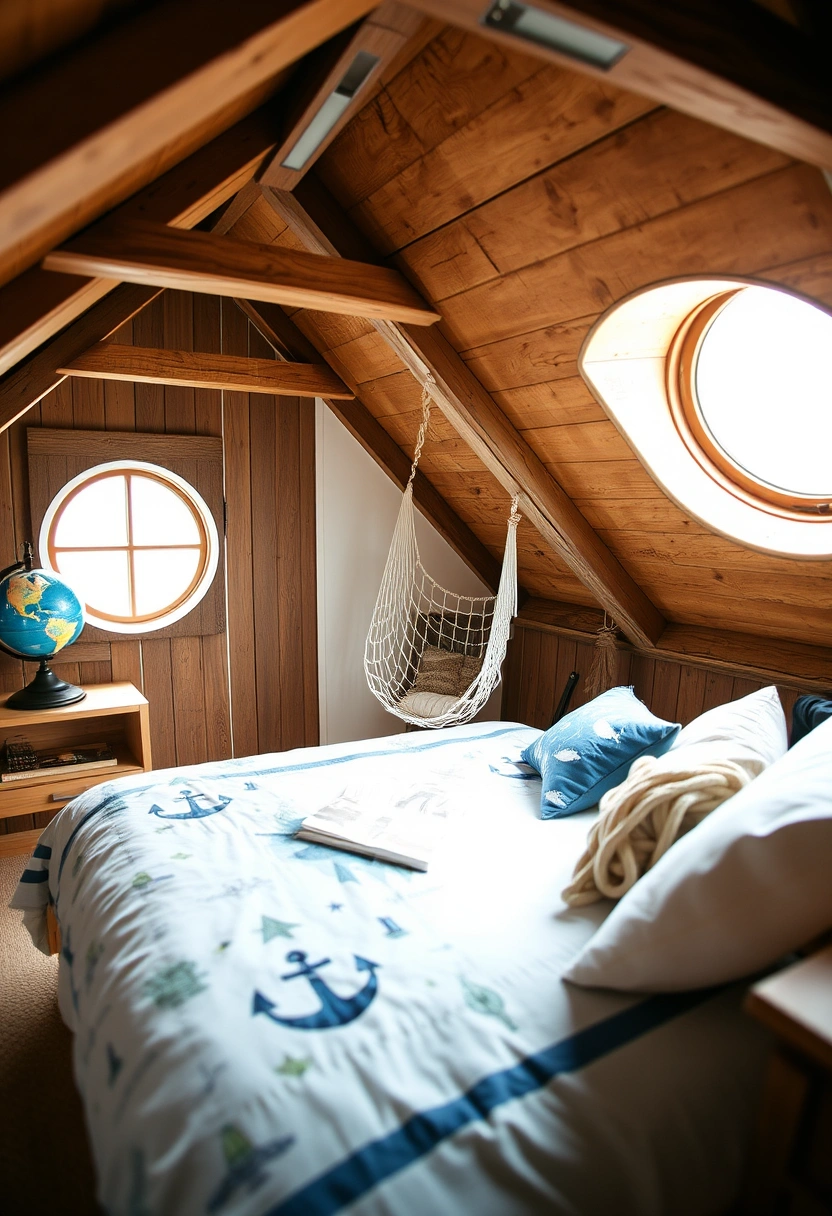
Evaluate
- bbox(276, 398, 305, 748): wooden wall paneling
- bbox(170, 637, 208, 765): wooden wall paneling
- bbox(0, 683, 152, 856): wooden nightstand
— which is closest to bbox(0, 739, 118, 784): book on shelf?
bbox(0, 683, 152, 856): wooden nightstand

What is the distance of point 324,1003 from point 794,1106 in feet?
2.06

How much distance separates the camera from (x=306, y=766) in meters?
2.05

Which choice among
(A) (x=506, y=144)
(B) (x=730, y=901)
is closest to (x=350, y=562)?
(A) (x=506, y=144)

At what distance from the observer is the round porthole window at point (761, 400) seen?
6.60 ft

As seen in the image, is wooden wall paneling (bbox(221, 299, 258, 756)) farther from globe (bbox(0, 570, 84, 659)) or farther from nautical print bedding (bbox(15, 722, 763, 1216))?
nautical print bedding (bbox(15, 722, 763, 1216))

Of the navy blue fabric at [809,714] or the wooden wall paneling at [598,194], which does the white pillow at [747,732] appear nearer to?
the navy blue fabric at [809,714]

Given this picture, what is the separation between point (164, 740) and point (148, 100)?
273 centimetres

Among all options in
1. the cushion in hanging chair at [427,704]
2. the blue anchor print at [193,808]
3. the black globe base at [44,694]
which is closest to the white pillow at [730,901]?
the blue anchor print at [193,808]

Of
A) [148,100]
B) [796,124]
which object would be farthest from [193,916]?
[796,124]

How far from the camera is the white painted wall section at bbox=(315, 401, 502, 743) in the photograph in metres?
3.39

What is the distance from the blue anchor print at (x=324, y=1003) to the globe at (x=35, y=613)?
1.78 metres

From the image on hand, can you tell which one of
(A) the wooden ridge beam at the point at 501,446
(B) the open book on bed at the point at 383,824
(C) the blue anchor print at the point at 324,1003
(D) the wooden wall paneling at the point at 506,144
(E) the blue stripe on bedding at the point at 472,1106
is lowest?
(E) the blue stripe on bedding at the point at 472,1106

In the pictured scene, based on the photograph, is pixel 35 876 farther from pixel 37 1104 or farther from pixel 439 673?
pixel 439 673

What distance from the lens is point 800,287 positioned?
1421mm
